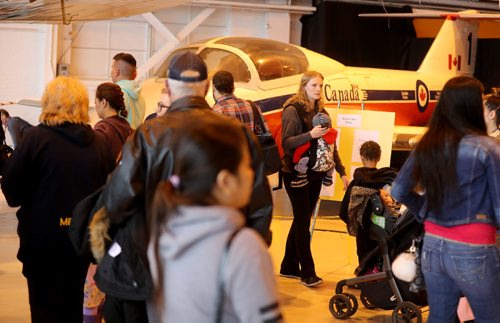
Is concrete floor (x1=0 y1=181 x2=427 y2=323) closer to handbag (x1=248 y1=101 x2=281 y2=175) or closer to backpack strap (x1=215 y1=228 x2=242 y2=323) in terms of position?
handbag (x1=248 y1=101 x2=281 y2=175)

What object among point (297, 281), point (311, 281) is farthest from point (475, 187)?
point (297, 281)

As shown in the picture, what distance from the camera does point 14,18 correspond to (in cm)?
748

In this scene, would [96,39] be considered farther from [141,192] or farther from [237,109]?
[141,192]

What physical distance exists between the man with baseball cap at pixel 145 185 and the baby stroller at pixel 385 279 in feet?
6.53

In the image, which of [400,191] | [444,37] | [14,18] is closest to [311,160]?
[400,191]

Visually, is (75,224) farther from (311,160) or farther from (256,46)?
(256,46)

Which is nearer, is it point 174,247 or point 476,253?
point 174,247

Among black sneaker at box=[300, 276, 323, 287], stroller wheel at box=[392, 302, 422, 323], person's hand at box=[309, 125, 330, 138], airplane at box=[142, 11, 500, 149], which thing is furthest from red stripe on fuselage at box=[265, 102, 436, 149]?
stroller wheel at box=[392, 302, 422, 323]

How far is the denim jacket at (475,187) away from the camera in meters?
3.26

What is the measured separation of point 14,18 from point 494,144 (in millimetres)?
5437

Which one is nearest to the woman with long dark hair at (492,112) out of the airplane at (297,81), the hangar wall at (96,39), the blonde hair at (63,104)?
the blonde hair at (63,104)

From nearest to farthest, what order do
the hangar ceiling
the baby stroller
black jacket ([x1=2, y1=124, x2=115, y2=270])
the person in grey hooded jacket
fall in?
black jacket ([x1=2, y1=124, x2=115, y2=270]) < the baby stroller < the person in grey hooded jacket < the hangar ceiling

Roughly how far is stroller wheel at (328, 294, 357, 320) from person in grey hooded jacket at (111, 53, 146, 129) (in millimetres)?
1880

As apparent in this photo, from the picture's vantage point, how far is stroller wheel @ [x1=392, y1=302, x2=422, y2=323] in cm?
497
